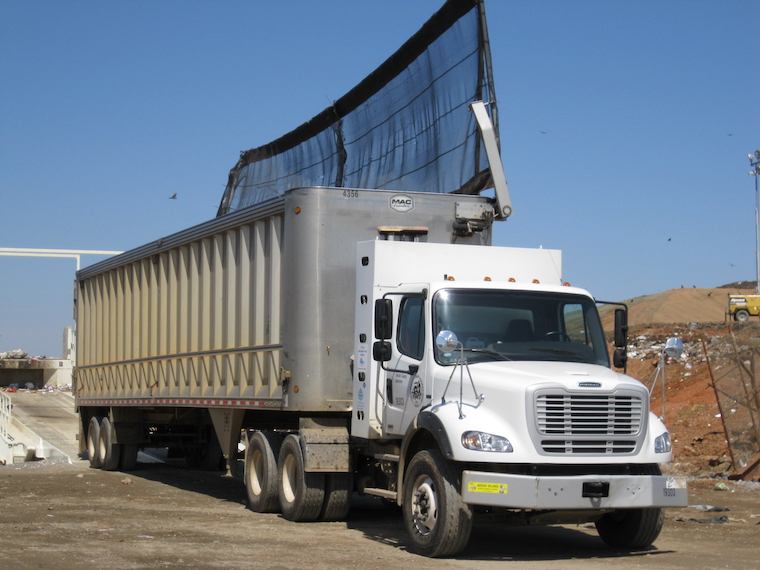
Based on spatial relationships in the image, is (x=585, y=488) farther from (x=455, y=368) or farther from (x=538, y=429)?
(x=455, y=368)

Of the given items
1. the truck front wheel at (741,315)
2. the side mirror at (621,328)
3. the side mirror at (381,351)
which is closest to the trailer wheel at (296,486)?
the side mirror at (381,351)

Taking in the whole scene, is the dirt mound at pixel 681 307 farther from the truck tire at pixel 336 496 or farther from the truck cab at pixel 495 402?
the truck cab at pixel 495 402

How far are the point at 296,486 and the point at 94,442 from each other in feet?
30.8

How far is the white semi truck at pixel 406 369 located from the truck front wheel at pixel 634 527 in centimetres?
2

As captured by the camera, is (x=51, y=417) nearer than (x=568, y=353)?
No

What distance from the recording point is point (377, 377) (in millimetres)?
10078

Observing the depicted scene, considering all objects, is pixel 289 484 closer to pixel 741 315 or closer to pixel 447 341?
pixel 447 341

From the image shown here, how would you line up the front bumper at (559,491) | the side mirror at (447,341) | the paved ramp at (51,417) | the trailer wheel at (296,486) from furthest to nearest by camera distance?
the paved ramp at (51,417) < the trailer wheel at (296,486) < the side mirror at (447,341) < the front bumper at (559,491)

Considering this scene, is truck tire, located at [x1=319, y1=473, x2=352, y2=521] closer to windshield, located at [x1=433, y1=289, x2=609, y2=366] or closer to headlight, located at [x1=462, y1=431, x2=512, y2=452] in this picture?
windshield, located at [x1=433, y1=289, x2=609, y2=366]

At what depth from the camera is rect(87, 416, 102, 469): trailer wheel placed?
19000 mm

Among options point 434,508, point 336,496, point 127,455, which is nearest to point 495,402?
point 434,508

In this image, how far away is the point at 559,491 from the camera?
8.09m

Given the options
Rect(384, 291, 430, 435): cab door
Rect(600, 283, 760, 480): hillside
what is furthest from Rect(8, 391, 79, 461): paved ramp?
Rect(384, 291, 430, 435): cab door

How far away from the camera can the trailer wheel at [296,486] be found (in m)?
10.9
